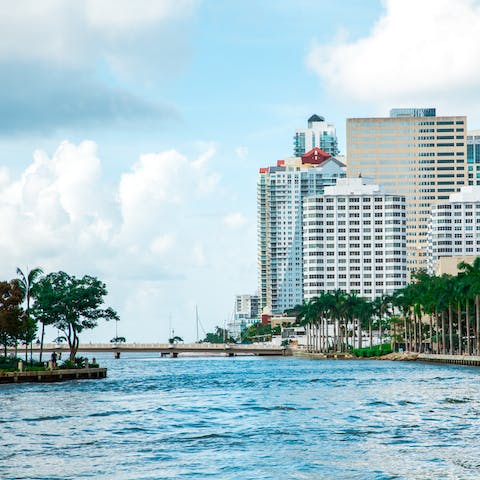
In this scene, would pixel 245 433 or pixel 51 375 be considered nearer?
pixel 245 433

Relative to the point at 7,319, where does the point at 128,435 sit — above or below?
below

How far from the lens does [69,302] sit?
17825 cm

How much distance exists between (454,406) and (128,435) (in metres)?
33.0

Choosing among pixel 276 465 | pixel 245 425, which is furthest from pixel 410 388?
pixel 276 465

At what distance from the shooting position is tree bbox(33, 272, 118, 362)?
17875 cm

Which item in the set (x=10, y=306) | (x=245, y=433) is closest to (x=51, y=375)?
(x=10, y=306)

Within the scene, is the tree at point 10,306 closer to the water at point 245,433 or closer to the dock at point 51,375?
the dock at point 51,375

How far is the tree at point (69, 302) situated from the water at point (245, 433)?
40379mm

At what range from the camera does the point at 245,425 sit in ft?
297

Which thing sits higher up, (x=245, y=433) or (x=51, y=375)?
(x=51, y=375)

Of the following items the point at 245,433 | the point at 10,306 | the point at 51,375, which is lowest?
the point at 245,433

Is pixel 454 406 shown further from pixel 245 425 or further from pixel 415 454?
pixel 415 454

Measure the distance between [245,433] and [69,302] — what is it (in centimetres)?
9787

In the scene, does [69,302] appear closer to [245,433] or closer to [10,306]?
[10,306]
